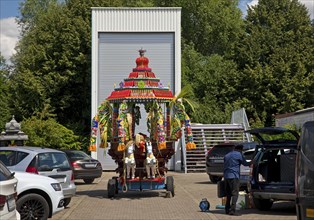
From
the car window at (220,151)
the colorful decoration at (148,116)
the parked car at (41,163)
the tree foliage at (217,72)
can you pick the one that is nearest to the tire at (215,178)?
the car window at (220,151)

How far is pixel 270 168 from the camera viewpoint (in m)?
16.1

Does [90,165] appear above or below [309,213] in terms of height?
above

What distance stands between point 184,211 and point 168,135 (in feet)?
15.7

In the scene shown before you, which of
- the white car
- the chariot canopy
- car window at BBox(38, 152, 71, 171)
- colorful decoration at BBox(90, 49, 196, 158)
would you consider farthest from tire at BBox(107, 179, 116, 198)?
the white car

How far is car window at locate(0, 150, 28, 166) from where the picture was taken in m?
15.4

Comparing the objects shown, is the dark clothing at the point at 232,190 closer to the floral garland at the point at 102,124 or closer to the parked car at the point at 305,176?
the parked car at the point at 305,176

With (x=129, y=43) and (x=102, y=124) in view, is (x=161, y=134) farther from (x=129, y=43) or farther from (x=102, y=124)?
(x=129, y=43)

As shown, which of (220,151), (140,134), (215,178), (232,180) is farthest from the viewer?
(215,178)

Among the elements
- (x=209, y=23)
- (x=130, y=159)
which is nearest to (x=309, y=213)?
(x=130, y=159)

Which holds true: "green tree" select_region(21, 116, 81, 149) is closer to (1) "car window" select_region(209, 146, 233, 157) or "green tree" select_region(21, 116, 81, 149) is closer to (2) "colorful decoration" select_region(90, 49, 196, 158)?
(1) "car window" select_region(209, 146, 233, 157)

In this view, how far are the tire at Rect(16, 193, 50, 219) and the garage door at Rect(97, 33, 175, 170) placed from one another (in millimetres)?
25886

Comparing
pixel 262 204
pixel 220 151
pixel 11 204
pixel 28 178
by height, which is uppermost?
pixel 220 151

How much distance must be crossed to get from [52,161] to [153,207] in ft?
10.6

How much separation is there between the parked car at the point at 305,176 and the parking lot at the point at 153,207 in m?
4.62
